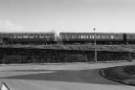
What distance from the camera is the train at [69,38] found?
5197 centimetres

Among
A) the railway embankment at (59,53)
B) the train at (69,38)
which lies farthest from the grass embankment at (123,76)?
the train at (69,38)

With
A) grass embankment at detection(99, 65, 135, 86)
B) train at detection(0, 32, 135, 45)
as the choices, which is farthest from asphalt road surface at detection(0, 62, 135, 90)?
train at detection(0, 32, 135, 45)

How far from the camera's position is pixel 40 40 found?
5253 centimetres

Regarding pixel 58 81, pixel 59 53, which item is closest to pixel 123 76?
pixel 58 81

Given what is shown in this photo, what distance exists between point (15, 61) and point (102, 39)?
2404cm

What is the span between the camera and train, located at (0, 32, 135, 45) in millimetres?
51969

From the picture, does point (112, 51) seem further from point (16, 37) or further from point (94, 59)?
point (16, 37)

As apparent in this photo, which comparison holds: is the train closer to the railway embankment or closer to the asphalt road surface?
the railway embankment

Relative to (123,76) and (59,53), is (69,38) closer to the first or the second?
(59,53)

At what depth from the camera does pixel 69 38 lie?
52.7m

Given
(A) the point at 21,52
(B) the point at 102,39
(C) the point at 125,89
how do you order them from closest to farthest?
1. (C) the point at 125,89
2. (A) the point at 21,52
3. (B) the point at 102,39

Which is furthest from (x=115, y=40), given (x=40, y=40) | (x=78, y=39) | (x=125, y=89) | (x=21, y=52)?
(x=125, y=89)

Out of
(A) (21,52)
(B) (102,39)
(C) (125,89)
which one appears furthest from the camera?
(B) (102,39)

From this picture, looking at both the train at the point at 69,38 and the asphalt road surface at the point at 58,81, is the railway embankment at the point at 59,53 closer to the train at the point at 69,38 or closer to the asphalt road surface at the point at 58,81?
the train at the point at 69,38
